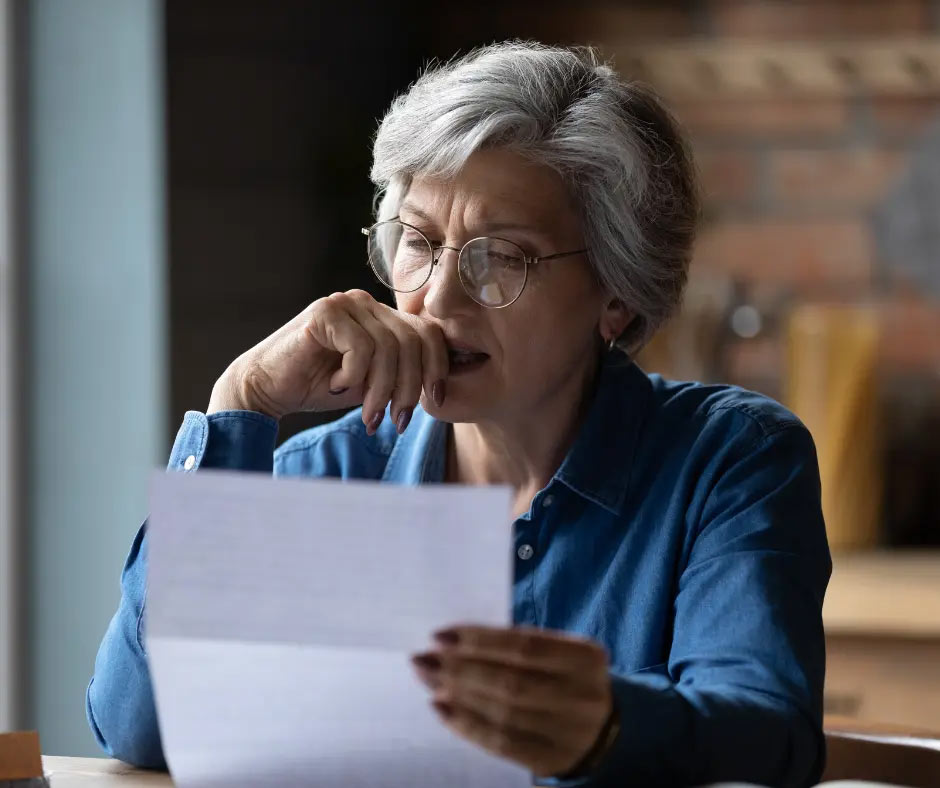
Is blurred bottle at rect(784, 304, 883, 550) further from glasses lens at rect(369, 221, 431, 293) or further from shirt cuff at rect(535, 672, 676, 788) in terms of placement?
shirt cuff at rect(535, 672, 676, 788)

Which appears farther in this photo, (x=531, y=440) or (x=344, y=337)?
(x=531, y=440)

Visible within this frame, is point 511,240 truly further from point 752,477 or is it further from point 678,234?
point 752,477

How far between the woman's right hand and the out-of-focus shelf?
1069 mm

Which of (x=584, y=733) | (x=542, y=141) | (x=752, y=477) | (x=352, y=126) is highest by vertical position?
(x=352, y=126)

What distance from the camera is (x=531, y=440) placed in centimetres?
143

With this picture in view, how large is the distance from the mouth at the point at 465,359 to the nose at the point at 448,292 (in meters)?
0.04

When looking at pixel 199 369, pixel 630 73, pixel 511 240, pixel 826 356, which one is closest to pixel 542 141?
pixel 511 240

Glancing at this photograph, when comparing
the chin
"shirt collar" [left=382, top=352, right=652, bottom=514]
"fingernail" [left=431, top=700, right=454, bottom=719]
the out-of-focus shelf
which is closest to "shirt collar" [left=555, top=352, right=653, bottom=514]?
"shirt collar" [left=382, top=352, right=652, bottom=514]

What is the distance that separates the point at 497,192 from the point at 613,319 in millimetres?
245

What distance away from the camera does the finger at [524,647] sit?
750mm

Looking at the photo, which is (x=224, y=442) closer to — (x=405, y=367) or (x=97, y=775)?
(x=405, y=367)

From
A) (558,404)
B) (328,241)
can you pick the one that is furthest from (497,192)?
(328,241)

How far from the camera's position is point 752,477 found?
4.00 ft

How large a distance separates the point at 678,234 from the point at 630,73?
4.93 feet
